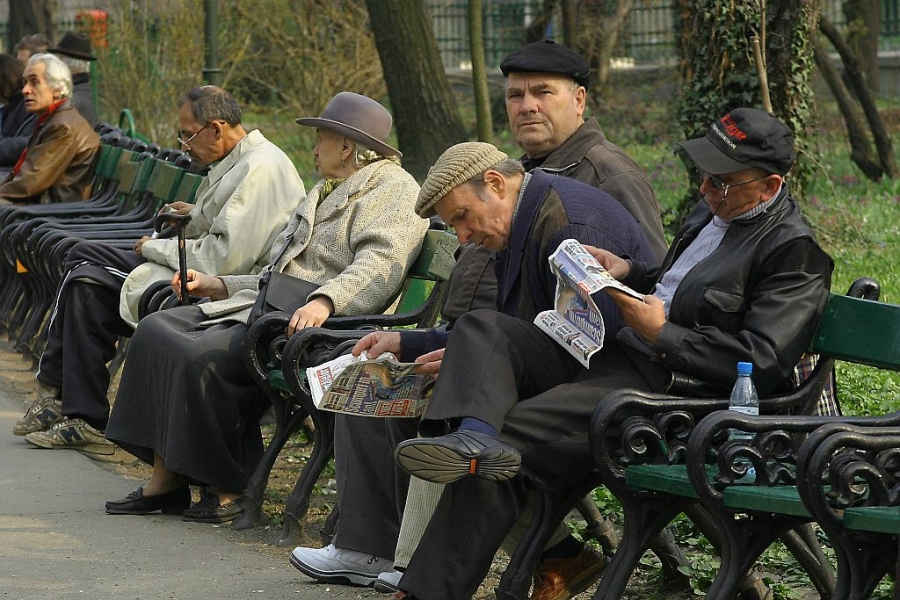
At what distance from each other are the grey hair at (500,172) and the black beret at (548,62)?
3.31ft

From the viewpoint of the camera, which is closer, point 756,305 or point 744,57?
point 756,305

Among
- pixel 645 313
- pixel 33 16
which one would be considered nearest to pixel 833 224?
pixel 645 313

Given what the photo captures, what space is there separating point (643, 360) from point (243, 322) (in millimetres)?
2107

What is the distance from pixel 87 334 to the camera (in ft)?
22.2

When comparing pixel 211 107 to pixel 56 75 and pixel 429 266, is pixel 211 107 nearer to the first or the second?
pixel 429 266

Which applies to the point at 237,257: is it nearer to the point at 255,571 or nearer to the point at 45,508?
the point at 45,508

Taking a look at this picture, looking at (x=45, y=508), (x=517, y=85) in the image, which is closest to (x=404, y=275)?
(x=517, y=85)

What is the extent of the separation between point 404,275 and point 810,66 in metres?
5.33

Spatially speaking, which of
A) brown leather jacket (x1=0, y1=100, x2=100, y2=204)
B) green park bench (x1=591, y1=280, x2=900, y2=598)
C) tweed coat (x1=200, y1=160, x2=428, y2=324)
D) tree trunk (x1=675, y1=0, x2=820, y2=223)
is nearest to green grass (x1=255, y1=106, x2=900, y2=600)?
green park bench (x1=591, y1=280, x2=900, y2=598)

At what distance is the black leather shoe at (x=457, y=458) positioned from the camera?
3.74 meters

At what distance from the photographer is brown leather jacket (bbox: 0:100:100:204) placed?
9.30 metres

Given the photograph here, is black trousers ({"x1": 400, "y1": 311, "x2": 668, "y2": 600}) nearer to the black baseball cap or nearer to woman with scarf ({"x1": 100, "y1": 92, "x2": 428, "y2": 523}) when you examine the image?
the black baseball cap

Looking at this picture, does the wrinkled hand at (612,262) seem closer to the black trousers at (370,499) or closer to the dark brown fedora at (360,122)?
the black trousers at (370,499)

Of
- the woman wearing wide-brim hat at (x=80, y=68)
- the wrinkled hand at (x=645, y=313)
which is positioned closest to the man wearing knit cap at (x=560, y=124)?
the wrinkled hand at (x=645, y=313)
